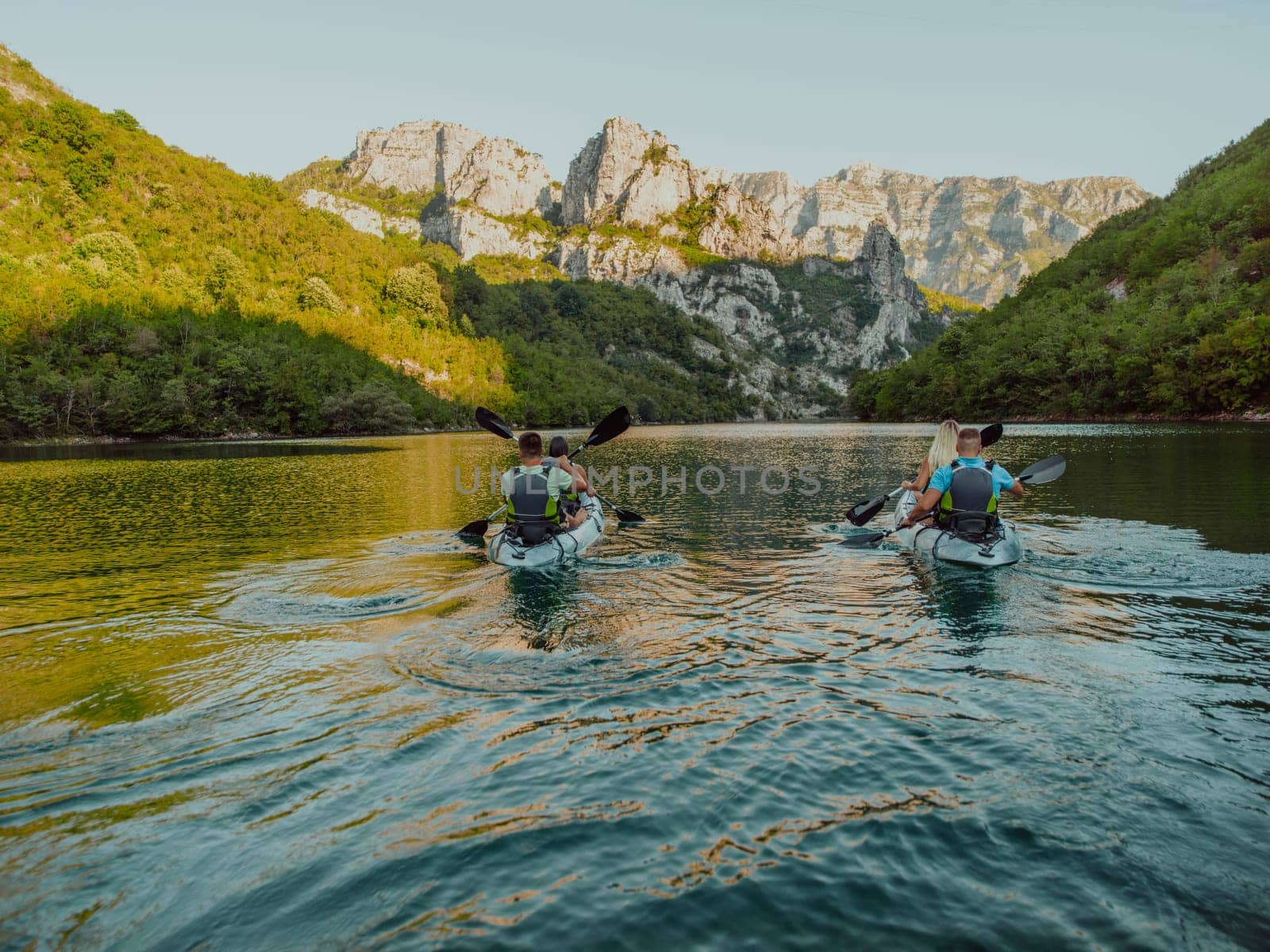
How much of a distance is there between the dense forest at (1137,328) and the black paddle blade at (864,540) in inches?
2419

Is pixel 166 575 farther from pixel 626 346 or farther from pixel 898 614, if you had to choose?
pixel 626 346

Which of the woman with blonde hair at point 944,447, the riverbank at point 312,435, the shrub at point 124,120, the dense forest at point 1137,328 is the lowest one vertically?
the riverbank at point 312,435

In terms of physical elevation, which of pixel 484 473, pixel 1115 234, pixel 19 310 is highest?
pixel 1115 234

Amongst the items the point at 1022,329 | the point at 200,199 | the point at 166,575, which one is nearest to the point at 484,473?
the point at 166,575

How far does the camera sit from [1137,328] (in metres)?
76.4

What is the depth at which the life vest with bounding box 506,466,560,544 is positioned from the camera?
1300cm

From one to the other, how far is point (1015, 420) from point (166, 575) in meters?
93.8

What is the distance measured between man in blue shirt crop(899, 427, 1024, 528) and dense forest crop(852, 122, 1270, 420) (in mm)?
61983

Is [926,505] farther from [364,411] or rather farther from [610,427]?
[364,411]

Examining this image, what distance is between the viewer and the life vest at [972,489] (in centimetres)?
1240

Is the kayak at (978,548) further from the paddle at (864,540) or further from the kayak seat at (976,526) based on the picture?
the paddle at (864,540)

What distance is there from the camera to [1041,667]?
765 centimetres

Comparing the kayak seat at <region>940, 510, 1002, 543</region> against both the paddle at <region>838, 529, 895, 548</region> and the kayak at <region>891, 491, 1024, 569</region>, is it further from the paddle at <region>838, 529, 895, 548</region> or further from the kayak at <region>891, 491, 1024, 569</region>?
the paddle at <region>838, 529, 895, 548</region>

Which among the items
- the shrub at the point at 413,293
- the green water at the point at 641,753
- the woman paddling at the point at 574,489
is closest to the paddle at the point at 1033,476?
the green water at the point at 641,753
